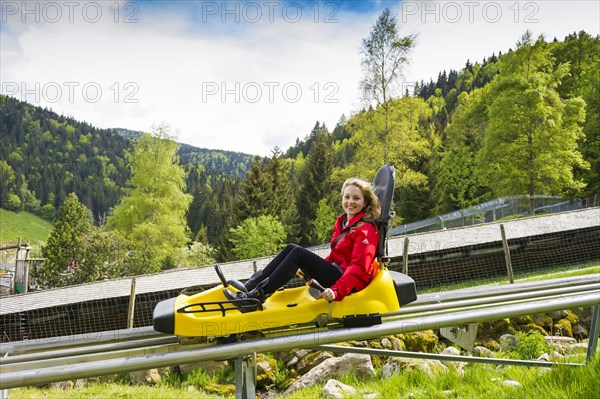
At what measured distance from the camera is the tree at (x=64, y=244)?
24127 mm

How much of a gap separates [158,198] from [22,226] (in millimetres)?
111048

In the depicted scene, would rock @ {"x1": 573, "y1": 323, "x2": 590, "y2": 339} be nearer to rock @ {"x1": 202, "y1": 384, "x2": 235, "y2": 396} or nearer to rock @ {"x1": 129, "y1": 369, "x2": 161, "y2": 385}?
rock @ {"x1": 202, "y1": 384, "x2": 235, "y2": 396}

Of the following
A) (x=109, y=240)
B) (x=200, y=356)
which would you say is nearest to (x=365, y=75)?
(x=109, y=240)

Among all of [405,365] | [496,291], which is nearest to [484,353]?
[405,365]

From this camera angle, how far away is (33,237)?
11875 cm

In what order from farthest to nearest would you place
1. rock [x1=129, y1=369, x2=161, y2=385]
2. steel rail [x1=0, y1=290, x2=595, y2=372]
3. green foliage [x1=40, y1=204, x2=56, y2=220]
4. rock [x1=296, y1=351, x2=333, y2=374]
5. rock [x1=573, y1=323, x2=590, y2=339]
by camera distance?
green foliage [x1=40, y1=204, x2=56, y2=220]
rock [x1=573, y1=323, x2=590, y2=339]
rock [x1=296, y1=351, x2=333, y2=374]
rock [x1=129, y1=369, x2=161, y2=385]
steel rail [x1=0, y1=290, x2=595, y2=372]

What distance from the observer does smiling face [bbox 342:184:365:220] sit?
3.42m

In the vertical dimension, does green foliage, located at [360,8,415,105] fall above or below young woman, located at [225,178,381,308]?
above

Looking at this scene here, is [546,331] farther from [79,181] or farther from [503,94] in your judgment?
[79,181]

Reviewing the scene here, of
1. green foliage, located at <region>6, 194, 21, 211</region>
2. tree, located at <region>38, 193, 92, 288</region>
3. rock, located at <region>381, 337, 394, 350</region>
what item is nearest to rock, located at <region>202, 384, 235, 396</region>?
rock, located at <region>381, 337, 394, 350</region>

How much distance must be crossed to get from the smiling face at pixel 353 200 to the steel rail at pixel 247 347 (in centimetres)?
103

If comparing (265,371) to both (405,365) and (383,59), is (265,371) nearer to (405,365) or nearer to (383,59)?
(405,365)

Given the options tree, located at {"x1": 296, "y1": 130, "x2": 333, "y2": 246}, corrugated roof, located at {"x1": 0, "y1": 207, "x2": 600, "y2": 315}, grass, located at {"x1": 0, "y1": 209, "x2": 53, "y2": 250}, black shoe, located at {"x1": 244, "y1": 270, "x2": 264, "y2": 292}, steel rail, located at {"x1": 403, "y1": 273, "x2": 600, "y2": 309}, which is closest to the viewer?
black shoe, located at {"x1": 244, "y1": 270, "x2": 264, "y2": 292}

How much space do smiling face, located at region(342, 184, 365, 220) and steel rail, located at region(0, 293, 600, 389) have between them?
103 cm
